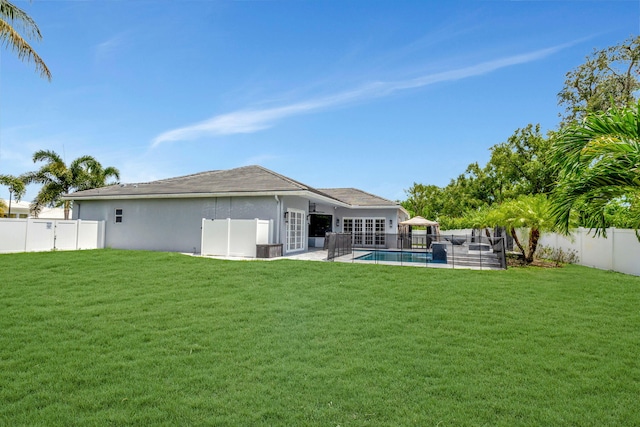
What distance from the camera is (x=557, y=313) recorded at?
24.0ft

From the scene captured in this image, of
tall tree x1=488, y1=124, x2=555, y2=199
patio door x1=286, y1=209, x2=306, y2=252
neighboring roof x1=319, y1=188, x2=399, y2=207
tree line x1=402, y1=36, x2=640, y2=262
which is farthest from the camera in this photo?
tall tree x1=488, y1=124, x2=555, y2=199

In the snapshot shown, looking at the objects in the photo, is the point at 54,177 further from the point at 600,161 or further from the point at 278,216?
the point at 600,161

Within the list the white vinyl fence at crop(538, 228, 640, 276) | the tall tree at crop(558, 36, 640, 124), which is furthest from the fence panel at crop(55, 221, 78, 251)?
the tall tree at crop(558, 36, 640, 124)

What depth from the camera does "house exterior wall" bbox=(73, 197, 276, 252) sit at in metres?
16.9

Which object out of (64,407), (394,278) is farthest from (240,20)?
(64,407)

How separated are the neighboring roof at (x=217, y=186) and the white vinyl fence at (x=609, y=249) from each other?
11722 mm

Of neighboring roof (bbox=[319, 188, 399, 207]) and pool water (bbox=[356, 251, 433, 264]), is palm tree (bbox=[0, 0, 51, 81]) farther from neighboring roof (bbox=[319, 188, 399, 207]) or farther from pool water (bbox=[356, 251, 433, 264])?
neighboring roof (bbox=[319, 188, 399, 207])

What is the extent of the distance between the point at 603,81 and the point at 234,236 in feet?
93.5

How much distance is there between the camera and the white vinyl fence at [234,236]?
609 inches

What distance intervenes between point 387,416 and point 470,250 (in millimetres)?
15864

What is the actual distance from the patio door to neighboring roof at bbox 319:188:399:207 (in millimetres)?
6556

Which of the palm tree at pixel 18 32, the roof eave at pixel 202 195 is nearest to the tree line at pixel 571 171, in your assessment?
the roof eave at pixel 202 195

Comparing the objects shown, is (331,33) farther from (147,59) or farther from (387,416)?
(387,416)

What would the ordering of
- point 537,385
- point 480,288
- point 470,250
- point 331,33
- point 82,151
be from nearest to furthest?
1. point 537,385
2. point 480,288
3. point 331,33
4. point 470,250
5. point 82,151
